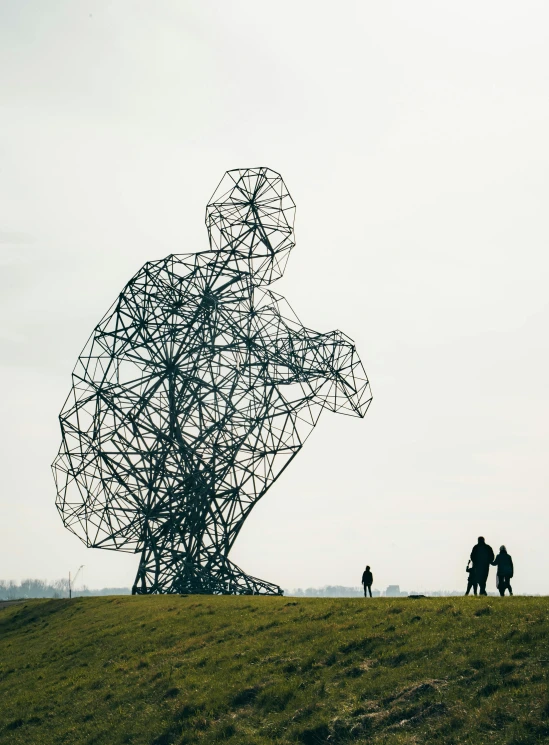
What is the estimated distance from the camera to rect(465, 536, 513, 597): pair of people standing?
23531 millimetres

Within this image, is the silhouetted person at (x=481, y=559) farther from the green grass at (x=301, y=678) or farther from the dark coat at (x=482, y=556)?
the green grass at (x=301, y=678)

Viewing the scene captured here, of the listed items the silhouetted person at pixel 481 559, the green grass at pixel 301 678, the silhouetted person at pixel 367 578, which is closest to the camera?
the green grass at pixel 301 678

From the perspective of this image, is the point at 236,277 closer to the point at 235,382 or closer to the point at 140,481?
the point at 235,382

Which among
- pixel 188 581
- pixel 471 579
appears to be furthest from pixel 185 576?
pixel 471 579

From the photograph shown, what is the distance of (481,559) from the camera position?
23.5 metres

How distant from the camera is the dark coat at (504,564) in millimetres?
23609

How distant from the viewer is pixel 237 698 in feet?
57.0

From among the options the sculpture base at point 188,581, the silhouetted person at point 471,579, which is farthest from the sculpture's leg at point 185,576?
the silhouetted person at point 471,579

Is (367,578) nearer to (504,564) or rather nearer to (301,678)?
(504,564)

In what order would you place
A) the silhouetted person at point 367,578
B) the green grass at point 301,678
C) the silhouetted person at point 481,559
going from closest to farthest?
1. the green grass at point 301,678
2. the silhouetted person at point 481,559
3. the silhouetted person at point 367,578

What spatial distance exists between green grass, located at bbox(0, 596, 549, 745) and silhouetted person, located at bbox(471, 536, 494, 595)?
2.57 metres

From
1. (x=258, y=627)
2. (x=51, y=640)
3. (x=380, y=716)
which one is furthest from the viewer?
(x=51, y=640)

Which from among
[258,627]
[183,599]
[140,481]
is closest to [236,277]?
[140,481]

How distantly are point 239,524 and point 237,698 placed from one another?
76.2 feet
